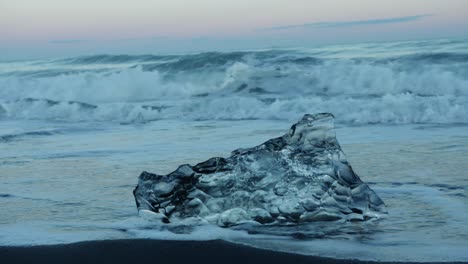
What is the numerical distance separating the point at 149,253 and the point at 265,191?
0.95 meters

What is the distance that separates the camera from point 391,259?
3834 millimetres

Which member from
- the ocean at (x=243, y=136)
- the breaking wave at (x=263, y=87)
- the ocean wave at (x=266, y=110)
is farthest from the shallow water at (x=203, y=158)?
the breaking wave at (x=263, y=87)

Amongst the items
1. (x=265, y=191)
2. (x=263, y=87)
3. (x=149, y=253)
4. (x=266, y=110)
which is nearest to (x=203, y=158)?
(x=265, y=191)

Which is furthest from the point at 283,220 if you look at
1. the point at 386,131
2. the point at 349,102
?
the point at 349,102

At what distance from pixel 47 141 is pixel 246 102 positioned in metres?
4.76

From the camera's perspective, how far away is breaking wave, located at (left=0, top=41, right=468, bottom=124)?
12180 millimetres

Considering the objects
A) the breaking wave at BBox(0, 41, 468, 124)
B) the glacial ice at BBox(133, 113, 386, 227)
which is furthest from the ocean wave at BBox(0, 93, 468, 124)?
the glacial ice at BBox(133, 113, 386, 227)

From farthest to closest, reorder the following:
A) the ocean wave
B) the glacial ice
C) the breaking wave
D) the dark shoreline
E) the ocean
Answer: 1. the breaking wave
2. the ocean wave
3. the glacial ice
4. the ocean
5. the dark shoreline

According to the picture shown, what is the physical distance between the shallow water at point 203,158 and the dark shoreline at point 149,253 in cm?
12

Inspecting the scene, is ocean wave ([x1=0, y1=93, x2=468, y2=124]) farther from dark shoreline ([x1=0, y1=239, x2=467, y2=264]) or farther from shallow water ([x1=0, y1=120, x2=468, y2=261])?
dark shoreline ([x1=0, y1=239, x2=467, y2=264])

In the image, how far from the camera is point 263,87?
17.4m

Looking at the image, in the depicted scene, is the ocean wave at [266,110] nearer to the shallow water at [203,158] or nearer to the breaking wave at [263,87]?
the breaking wave at [263,87]

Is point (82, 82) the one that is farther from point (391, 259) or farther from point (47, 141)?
point (391, 259)

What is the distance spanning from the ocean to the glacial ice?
0.12 metres
